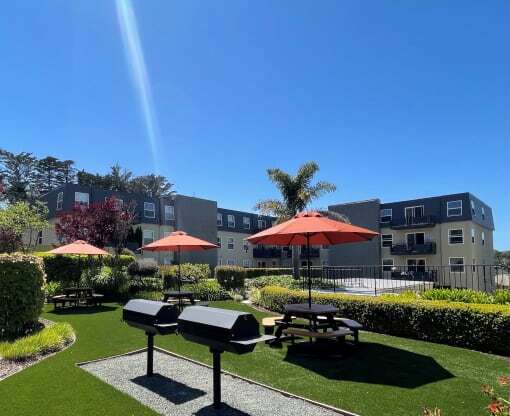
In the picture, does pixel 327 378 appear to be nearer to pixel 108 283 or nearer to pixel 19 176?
pixel 108 283

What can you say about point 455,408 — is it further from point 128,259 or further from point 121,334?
point 128,259

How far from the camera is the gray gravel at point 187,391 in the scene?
4.37 meters

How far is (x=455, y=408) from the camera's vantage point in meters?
4.41

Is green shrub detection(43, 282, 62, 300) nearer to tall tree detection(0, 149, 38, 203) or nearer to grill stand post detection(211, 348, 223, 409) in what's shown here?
grill stand post detection(211, 348, 223, 409)

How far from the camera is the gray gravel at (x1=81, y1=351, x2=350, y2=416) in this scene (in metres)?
4.37

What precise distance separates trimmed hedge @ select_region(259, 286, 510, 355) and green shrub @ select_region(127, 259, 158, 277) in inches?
462

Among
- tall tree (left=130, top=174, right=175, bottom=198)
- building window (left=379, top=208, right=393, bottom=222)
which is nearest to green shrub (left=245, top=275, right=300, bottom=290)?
building window (left=379, top=208, right=393, bottom=222)

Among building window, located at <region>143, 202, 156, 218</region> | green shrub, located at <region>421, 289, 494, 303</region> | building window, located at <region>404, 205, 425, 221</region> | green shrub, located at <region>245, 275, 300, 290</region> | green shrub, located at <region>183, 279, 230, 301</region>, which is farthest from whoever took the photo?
building window, located at <region>404, 205, 425, 221</region>

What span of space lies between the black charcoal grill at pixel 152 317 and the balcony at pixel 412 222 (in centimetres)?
3474

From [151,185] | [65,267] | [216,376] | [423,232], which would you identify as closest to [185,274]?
[65,267]

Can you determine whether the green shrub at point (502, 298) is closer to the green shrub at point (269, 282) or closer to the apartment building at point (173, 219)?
the green shrub at point (269, 282)

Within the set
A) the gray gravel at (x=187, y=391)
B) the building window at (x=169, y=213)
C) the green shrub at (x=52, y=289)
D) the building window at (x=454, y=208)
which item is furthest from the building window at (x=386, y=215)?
the gray gravel at (x=187, y=391)

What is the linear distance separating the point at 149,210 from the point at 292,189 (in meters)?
16.3

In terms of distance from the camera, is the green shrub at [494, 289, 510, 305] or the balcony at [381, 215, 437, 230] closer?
the green shrub at [494, 289, 510, 305]
